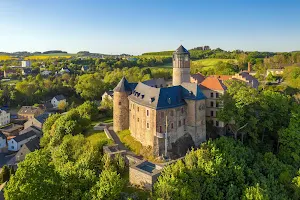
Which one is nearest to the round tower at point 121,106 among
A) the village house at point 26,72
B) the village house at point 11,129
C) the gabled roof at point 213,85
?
the gabled roof at point 213,85

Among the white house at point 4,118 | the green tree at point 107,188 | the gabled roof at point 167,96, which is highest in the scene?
the gabled roof at point 167,96

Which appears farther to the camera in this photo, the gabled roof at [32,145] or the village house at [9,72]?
the village house at [9,72]

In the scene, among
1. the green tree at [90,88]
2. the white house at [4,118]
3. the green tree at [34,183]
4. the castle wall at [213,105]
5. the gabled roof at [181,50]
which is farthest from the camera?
the green tree at [90,88]

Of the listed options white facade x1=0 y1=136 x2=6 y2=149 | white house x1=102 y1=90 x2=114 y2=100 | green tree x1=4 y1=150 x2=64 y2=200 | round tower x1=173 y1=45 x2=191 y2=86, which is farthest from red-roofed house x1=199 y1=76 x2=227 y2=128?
white facade x1=0 y1=136 x2=6 y2=149

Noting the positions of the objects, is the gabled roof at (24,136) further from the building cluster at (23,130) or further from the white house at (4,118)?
the white house at (4,118)

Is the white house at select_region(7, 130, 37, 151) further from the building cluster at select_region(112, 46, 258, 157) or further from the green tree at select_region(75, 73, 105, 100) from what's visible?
the building cluster at select_region(112, 46, 258, 157)

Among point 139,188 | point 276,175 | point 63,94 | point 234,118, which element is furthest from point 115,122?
point 63,94

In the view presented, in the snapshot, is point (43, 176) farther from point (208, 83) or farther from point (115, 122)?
point (208, 83)
